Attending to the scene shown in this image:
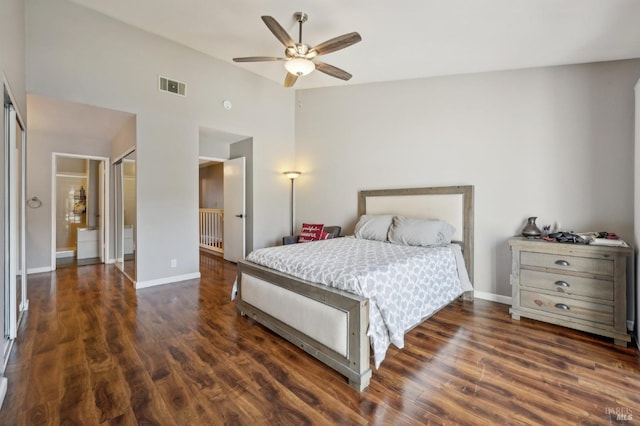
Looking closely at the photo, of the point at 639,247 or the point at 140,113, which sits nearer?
the point at 639,247

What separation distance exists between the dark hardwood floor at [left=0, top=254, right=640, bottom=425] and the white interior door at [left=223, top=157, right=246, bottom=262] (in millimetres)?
2423

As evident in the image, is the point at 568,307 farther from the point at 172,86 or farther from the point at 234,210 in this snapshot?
the point at 172,86

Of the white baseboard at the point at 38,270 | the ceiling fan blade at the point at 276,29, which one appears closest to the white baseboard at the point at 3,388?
the ceiling fan blade at the point at 276,29

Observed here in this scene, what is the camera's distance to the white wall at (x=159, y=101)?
3.21 metres

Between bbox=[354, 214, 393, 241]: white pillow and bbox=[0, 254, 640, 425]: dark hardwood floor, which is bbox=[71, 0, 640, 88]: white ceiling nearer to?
bbox=[354, 214, 393, 241]: white pillow

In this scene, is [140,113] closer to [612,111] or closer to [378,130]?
[378,130]

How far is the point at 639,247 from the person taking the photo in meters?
2.30

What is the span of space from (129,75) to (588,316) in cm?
564

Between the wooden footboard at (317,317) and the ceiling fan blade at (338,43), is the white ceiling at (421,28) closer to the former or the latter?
the ceiling fan blade at (338,43)

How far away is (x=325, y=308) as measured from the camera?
1.99 metres

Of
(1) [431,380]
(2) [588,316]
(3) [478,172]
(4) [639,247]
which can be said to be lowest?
(1) [431,380]

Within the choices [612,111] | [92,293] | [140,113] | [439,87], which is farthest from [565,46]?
[92,293]

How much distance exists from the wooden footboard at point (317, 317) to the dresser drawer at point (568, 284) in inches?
77.6

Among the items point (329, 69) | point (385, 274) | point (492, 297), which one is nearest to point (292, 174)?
point (329, 69)
